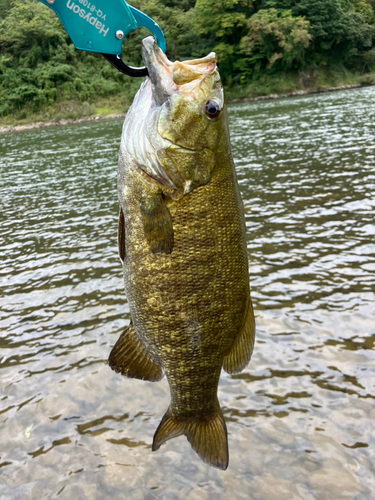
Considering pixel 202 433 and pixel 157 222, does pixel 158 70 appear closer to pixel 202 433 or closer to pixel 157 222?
pixel 157 222

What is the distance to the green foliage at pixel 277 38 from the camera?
50.0 metres

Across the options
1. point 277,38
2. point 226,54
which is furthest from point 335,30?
point 226,54

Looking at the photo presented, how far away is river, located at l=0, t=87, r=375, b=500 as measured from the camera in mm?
3506

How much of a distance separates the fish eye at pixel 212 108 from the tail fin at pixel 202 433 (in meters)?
1.65

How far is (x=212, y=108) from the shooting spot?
1975 mm

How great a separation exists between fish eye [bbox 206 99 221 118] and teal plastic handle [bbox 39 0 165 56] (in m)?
0.51

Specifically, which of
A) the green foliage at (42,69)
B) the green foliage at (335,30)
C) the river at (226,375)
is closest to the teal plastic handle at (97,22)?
the river at (226,375)

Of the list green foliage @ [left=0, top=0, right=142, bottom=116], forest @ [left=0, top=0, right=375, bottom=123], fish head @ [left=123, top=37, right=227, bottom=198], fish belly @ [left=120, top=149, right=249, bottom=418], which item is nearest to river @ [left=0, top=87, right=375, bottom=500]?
fish belly @ [left=120, top=149, right=249, bottom=418]

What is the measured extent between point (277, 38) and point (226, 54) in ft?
21.6

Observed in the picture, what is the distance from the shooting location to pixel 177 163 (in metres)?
1.96

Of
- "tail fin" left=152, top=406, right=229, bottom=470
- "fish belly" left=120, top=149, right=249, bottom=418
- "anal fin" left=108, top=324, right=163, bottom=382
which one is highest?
"fish belly" left=120, top=149, right=249, bottom=418

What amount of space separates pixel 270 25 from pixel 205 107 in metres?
55.2

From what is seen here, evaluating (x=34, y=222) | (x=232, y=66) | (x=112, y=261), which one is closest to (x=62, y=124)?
(x=232, y=66)

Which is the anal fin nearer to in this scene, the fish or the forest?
the fish
